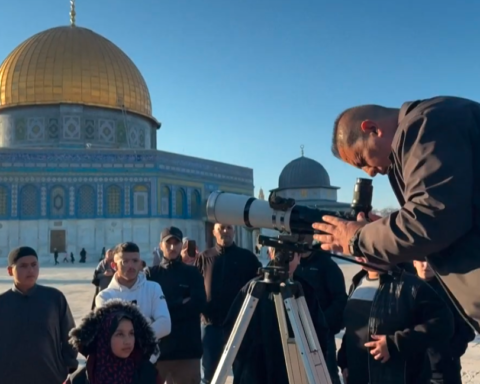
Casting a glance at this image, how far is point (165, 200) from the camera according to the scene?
28609 mm

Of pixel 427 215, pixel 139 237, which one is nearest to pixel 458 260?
pixel 427 215

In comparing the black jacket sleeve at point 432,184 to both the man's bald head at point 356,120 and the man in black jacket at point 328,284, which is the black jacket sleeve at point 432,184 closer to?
the man's bald head at point 356,120

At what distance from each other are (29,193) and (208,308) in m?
25.1

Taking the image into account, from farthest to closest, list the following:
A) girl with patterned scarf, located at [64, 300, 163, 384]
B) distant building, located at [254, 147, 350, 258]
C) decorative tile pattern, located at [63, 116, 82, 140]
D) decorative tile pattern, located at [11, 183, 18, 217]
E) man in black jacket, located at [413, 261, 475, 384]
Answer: distant building, located at [254, 147, 350, 258], decorative tile pattern, located at [63, 116, 82, 140], decorative tile pattern, located at [11, 183, 18, 217], man in black jacket, located at [413, 261, 475, 384], girl with patterned scarf, located at [64, 300, 163, 384]

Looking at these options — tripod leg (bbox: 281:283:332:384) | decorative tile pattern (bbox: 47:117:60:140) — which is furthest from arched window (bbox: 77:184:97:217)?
tripod leg (bbox: 281:283:332:384)

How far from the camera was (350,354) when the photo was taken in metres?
3.29

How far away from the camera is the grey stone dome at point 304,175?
45.9 metres

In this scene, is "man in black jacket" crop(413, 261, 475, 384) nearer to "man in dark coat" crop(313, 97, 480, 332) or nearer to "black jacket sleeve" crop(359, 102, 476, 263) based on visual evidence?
"man in dark coat" crop(313, 97, 480, 332)

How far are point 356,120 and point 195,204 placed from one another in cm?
2852

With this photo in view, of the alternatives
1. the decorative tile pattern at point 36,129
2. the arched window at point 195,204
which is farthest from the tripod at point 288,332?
the decorative tile pattern at point 36,129

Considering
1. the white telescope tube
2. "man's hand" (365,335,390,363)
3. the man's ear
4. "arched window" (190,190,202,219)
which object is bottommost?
"man's hand" (365,335,390,363)

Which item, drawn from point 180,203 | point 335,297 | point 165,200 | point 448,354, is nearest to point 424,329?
point 448,354

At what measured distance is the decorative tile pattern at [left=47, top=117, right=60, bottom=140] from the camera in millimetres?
29531

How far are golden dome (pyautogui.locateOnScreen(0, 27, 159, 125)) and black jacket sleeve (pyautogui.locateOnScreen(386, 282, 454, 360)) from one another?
28.8 metres
